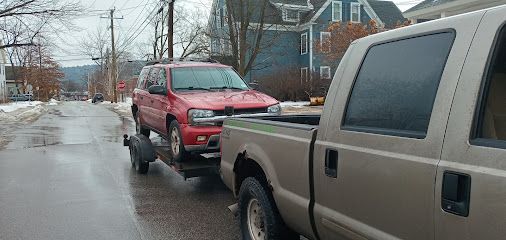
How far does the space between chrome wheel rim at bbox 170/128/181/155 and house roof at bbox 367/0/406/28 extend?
36.2 metres

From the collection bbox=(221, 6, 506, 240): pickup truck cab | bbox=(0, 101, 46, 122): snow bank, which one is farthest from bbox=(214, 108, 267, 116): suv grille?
bbox=(0, 101, 46, 122): snow bank

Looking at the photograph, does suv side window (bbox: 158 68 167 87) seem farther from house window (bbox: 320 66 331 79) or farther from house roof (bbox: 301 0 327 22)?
house roof (bbox: 301 0 327 22)

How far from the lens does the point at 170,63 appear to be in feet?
29.9

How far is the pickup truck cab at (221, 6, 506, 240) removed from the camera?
2078 mm

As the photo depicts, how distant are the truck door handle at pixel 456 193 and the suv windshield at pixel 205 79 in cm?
631

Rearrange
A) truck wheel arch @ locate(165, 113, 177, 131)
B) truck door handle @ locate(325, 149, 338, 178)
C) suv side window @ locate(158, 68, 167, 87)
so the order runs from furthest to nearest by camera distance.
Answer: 1. suv side window @ locate(158, 68, 167, 87)
2. truck wheel arch @ locate(165, 113, 177, 131)
3. truck door handle @ locate(325, 149, 338, 178)

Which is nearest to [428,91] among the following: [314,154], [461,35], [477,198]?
[461,35]

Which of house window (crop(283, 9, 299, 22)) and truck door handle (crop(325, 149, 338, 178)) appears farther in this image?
house window (crop(283, 9, 299, 22))

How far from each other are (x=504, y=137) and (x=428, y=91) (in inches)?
16.3

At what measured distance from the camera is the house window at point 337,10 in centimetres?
3838

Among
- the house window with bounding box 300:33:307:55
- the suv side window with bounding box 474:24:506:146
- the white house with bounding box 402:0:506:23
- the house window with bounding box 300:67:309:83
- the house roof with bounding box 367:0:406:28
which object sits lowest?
the suv side window with bounding box 474:24:506:146

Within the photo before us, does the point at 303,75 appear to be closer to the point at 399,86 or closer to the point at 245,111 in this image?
the point at 245,111

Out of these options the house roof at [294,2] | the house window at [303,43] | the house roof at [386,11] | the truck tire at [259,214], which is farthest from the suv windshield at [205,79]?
the house roof at [386,11]

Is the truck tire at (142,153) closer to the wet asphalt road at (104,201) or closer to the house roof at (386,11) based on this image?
the wet asphalt road at (104,201)
